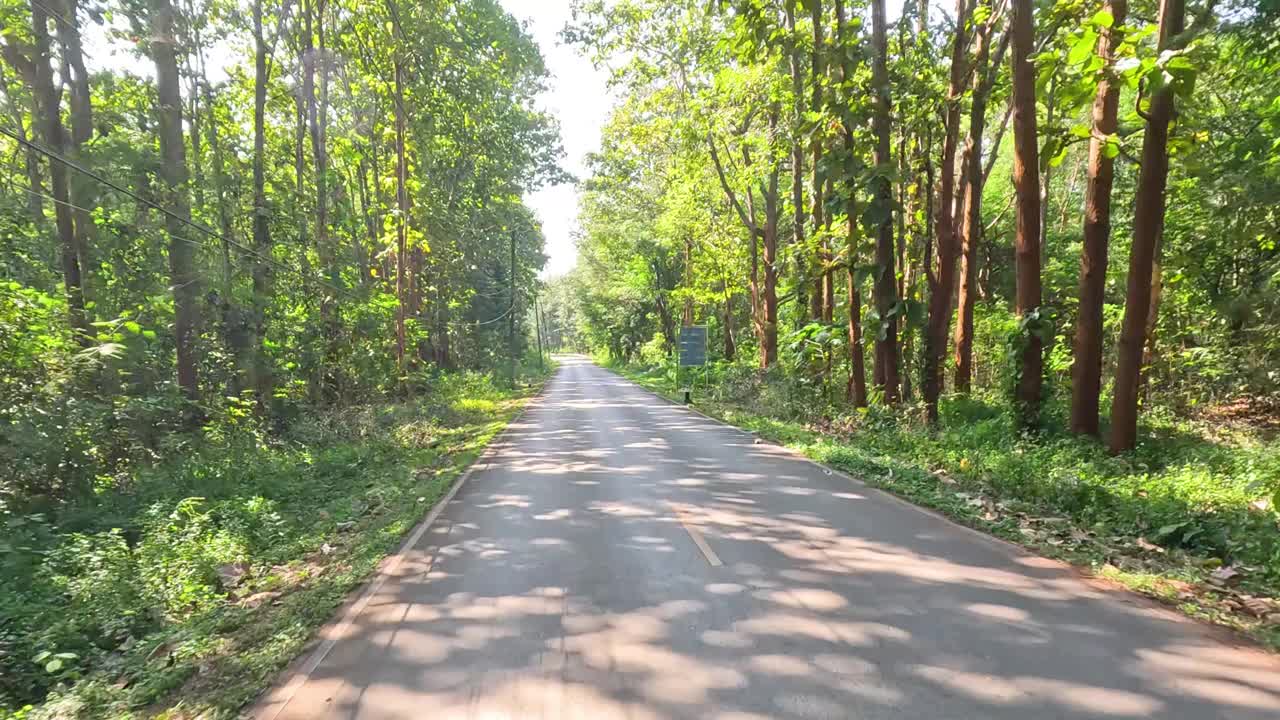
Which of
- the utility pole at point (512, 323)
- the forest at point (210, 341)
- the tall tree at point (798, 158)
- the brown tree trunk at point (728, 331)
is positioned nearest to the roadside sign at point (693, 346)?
the tall tree at point (798, 158)

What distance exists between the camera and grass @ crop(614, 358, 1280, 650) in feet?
17.7

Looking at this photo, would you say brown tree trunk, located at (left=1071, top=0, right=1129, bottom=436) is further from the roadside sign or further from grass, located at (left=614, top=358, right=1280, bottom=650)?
the roadside sign

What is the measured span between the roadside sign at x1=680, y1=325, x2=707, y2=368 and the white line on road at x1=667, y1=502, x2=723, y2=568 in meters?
18.2

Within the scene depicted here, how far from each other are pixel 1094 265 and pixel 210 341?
1640cm

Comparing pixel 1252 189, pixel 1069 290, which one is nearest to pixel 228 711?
pixel 1252 189

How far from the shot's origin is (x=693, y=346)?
2652 cm

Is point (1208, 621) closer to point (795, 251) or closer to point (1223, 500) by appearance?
point (1223, 500)

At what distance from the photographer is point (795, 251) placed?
14.9 metres

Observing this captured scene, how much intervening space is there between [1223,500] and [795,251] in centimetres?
923

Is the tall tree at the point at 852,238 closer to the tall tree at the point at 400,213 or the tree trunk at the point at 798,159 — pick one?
the tree trunk at the point at 798,159

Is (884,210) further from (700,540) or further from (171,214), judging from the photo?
(171,214)

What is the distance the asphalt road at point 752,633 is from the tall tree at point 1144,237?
3854mm

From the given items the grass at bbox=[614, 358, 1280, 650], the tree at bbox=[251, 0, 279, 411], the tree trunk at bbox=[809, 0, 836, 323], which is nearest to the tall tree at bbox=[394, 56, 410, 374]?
the tree at bbox=[251, 0, 279, 411]

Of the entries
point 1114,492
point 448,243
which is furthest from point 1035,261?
point 448,243
